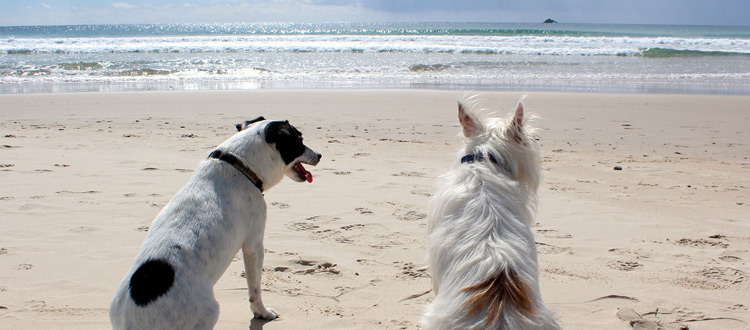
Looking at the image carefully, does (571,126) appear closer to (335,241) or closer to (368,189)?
(368,189)

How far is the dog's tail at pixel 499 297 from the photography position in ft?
7.38

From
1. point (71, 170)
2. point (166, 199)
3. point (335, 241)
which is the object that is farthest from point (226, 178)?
point (71, 170)

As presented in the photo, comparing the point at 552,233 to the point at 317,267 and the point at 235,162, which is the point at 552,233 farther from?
the point at 235,162

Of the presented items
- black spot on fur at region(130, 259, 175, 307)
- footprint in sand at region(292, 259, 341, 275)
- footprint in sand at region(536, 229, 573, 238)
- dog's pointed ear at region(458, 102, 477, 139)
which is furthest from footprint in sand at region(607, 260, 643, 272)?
black spot on fur at region(130, 259, 175, 307)

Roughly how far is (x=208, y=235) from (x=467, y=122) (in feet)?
5.15

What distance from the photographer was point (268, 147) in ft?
11.8

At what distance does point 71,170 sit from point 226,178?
4.28m

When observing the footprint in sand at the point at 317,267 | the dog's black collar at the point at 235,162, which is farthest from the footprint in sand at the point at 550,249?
the dog's black collar at the point at 235,162

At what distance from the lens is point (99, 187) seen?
19.7 feet

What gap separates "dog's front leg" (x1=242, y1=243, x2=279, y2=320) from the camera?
345 cm

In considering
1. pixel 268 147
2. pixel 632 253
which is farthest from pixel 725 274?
pixel 268 147

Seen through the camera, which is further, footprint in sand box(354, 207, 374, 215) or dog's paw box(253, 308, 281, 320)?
footprint in sand box(354, 207, 374, 215)

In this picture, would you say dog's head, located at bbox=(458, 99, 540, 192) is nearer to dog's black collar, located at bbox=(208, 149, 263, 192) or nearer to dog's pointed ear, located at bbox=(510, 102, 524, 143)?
dog's pointed ear, located at bbox=(510, 102, 524, 143)

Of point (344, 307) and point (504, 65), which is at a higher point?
point (504, 65)
